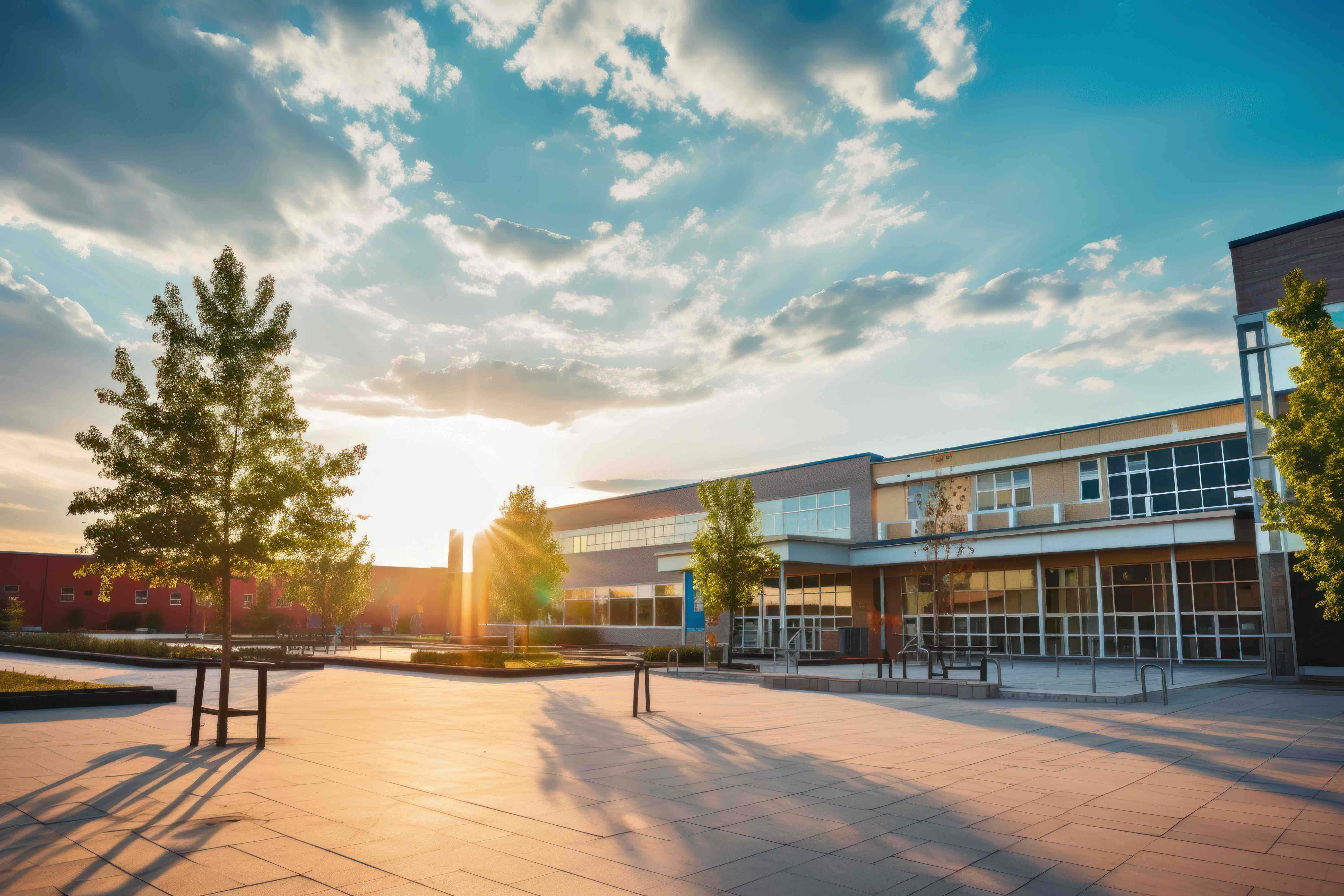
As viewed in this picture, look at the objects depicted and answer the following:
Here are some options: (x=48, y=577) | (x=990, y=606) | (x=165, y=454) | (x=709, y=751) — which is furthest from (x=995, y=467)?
(x=48, y=577)

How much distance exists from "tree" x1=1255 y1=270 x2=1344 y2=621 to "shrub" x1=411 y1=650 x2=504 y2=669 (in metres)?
20.0

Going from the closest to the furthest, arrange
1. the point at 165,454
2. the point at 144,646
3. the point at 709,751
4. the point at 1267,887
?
1. the point at 1267,887
2. the point at 709,751
3. the point at 165,454
4. the point at 144,646

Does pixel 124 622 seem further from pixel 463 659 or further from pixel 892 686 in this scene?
pixel 892 686

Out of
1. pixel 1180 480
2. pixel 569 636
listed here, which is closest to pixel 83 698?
pixel 1180 480

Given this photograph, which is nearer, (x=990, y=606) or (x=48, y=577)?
(x=990, y=606)

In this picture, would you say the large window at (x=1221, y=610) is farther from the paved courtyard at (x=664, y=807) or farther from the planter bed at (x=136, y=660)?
the planter bed at (x=136, y=660)

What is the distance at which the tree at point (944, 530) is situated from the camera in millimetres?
30422

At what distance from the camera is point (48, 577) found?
2418 inches

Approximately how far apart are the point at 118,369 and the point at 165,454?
161 cm

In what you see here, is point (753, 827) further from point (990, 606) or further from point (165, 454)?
point (990, 606)

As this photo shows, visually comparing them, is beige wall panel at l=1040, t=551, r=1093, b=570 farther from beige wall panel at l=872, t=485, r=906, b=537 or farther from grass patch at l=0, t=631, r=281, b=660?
grass patch at l=0, t=631, r=281, b=660

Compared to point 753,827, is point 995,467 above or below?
above

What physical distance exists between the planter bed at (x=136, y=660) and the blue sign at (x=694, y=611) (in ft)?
42.9

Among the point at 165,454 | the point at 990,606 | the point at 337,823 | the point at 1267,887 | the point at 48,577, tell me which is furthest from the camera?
the point at 48,577
